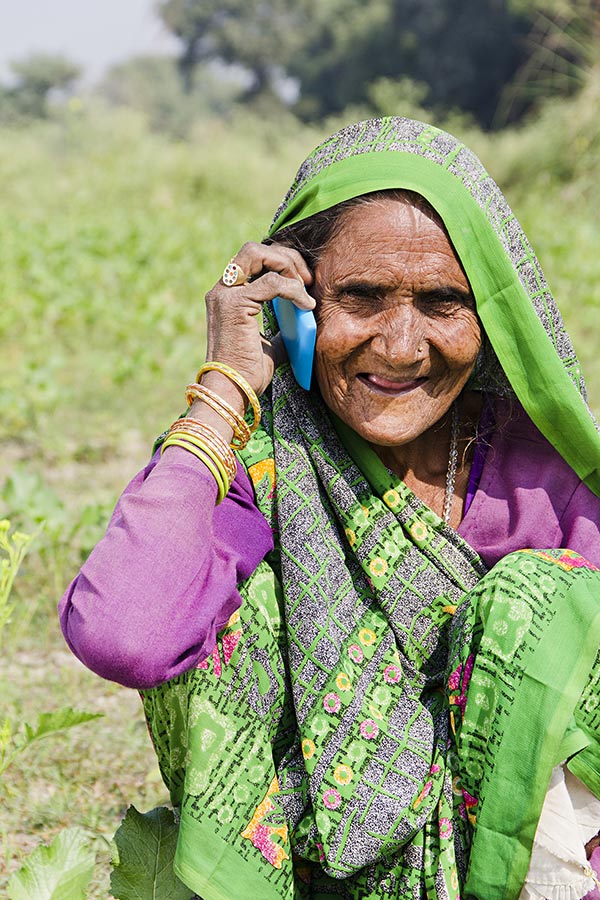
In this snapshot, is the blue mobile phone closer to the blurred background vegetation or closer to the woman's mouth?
the woman's mouth

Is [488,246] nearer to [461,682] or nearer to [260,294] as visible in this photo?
[260,294]

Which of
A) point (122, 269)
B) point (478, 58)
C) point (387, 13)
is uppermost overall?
point (387, 13)

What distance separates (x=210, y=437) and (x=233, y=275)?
30 centimetres

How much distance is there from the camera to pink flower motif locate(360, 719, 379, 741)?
1.73 metres

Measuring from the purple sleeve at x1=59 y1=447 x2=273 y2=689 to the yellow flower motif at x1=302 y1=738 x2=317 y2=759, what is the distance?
236mm

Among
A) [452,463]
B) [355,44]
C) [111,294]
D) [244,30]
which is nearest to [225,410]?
[452,463]

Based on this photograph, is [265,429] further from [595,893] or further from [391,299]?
[595,893]

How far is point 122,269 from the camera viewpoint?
760 cm

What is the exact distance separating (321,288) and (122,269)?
19.6 feet

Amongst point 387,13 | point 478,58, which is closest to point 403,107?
point 478,58

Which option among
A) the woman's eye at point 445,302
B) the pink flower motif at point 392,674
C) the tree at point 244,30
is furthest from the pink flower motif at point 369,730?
the tree at point 244,30

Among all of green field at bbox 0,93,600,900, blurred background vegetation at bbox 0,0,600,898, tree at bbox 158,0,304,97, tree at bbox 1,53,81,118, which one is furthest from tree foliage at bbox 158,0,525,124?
green field at bbox 0,93,600,900

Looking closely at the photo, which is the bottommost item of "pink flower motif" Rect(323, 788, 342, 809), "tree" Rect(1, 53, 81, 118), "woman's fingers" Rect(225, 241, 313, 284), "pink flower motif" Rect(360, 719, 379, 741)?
"pink flower motif" Rect(323, 788, 342, 809)

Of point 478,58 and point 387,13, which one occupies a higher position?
point 387,13
